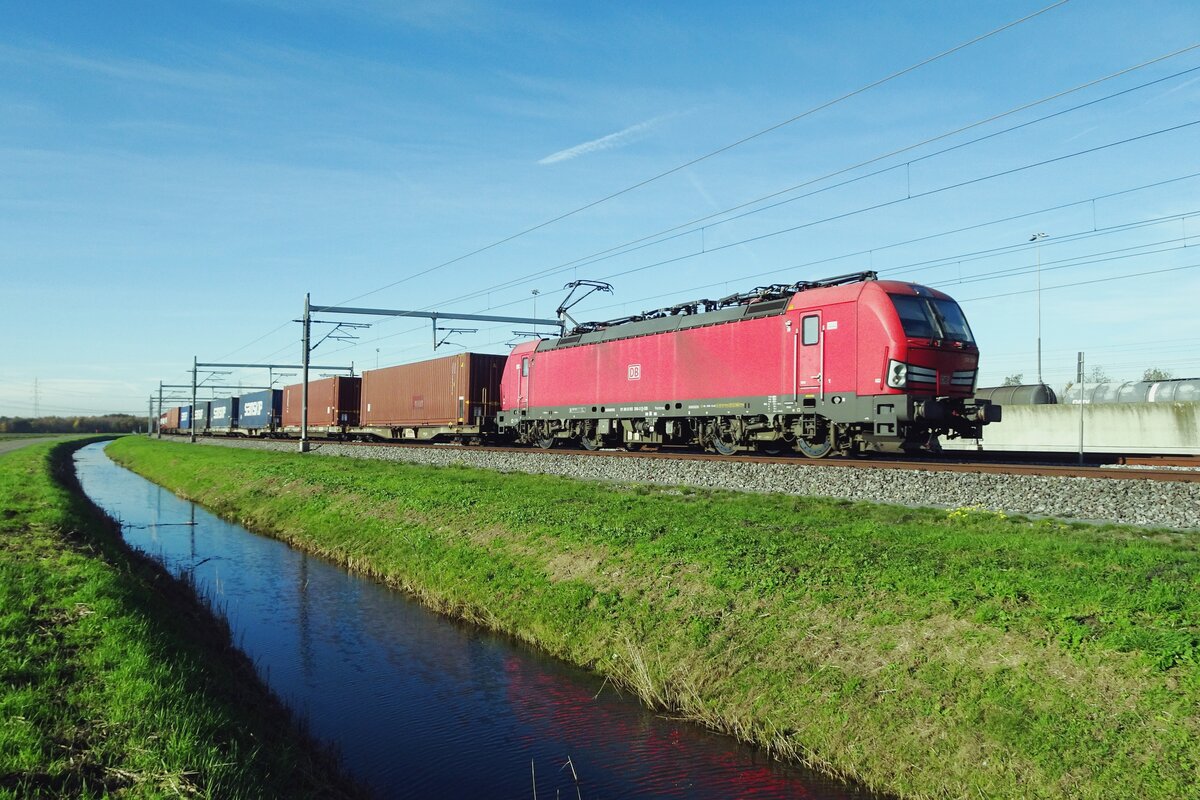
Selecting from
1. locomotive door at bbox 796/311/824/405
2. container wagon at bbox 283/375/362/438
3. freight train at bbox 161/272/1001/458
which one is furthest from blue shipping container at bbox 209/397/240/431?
locomotive door at bbox 796/311/824/405

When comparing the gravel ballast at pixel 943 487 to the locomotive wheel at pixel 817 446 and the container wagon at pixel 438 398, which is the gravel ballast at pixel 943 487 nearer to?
the locomotive wheel at pixel 817 446

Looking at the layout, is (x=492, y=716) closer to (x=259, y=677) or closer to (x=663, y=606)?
(x=663, y=606)

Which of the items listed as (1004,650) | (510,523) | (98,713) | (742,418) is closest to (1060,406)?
(742,418)

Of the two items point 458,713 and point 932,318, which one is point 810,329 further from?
point 458,713

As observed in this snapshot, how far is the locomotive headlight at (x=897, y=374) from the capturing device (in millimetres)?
16781

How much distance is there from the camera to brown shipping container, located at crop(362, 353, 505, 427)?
114ft

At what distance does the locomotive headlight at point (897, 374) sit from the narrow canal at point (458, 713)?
33.5 ft

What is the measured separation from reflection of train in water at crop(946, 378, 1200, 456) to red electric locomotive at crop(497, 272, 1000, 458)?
10533 millimetres

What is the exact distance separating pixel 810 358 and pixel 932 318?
2763mm

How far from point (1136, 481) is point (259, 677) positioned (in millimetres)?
12789

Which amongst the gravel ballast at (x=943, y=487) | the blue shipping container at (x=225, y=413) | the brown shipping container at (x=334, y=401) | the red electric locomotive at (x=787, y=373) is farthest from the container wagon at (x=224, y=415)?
the gravel ballast at (x=943, y=487)

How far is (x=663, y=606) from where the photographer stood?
934 centimetres

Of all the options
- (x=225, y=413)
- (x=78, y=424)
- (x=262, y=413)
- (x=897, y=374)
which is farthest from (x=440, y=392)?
(x=78, y=424)

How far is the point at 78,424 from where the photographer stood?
147250 millimetres
